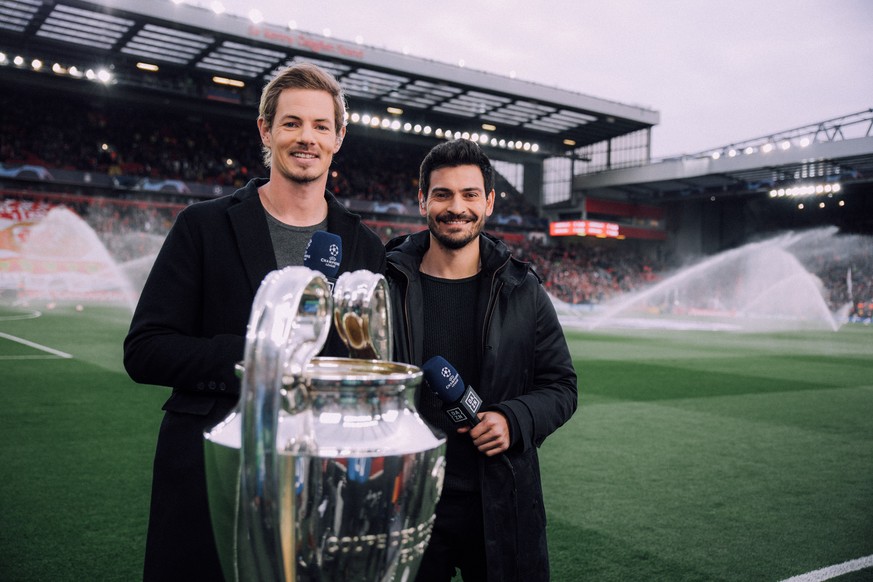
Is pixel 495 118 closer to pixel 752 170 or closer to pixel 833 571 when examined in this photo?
pixel 752 170

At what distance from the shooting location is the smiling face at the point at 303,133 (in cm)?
158

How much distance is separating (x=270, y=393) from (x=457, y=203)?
→ 1.47 meters

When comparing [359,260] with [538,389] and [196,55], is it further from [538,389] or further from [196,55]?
[196,55]

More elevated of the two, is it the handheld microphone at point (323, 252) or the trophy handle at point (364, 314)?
the handheld microphone at point (323, 252)

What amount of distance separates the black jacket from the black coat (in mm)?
467

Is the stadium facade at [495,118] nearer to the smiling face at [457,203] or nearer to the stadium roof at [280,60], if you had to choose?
the stadium roof at [280,60]

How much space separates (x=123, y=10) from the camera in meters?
25.9

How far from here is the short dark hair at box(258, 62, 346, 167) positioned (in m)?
1.58

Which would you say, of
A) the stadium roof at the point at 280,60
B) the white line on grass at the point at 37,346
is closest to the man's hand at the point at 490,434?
the white line on grass at the point at 37,346

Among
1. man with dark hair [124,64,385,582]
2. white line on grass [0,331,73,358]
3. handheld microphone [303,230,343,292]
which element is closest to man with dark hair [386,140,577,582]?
man with dark hair [124,64,385,582]

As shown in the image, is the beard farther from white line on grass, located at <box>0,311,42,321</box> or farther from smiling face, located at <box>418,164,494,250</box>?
white line on grass, located at <box>0,311,42,321</box>

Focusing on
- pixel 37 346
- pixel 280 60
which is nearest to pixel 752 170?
pixel 280 60

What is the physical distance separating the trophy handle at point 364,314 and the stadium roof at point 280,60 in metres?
29.4

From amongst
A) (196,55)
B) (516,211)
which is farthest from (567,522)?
(516,211)
